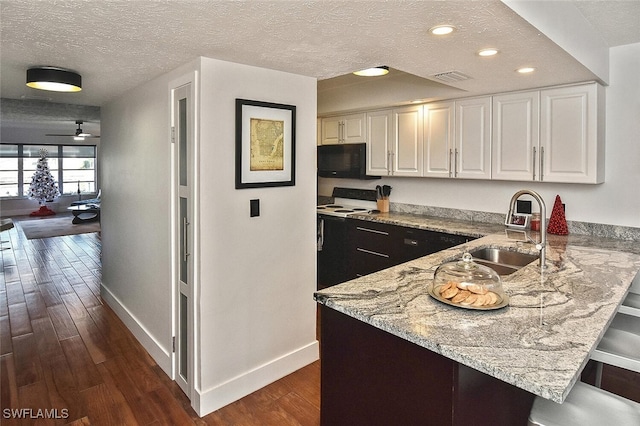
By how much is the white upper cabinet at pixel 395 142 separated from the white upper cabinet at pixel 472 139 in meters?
0.40

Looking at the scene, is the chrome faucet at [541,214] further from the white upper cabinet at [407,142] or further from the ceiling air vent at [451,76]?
the white upper cabinet at [407,142]

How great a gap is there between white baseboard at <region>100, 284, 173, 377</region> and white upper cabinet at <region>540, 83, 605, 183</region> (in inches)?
125

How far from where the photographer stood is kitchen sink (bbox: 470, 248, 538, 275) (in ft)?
8.16

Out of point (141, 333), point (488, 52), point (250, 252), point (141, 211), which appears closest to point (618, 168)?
point (488, 52)

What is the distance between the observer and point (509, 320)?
1.38 metres

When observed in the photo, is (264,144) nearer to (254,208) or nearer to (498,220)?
(254,208)

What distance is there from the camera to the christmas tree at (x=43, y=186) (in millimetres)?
10844

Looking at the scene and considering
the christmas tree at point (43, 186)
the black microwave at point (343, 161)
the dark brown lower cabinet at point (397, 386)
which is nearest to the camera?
the dark brown lower cabinet at point (397, 386)

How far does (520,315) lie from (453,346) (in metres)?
0.41

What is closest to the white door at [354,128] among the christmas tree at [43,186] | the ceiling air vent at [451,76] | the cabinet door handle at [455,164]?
the cabinet door handle at [455,164]

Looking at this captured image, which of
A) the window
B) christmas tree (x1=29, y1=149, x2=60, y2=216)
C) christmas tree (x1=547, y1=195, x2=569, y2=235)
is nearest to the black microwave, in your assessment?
christmas tree (x1=547, y1=195, x2=569, y2=235)

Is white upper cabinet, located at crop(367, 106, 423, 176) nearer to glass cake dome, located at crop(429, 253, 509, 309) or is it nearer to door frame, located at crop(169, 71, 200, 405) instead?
door frame, located at crop(169, 71, 200, 405)

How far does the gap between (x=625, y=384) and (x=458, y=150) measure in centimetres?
214

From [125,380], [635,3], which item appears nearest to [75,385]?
[125,380]
